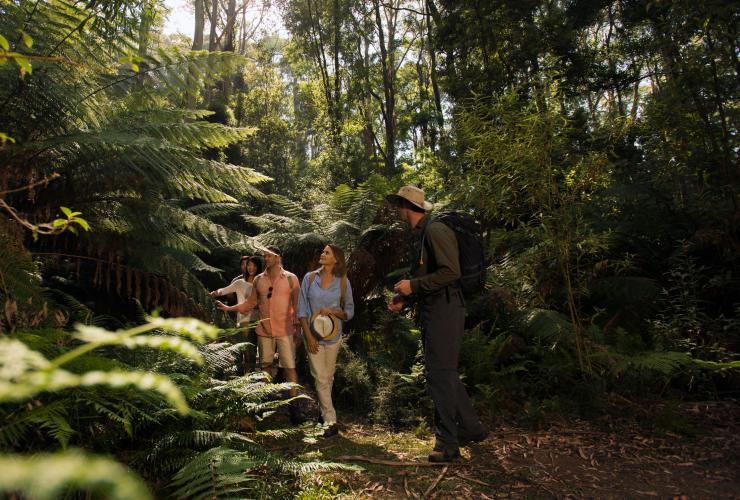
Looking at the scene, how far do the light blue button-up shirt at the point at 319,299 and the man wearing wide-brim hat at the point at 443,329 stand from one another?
1254mm

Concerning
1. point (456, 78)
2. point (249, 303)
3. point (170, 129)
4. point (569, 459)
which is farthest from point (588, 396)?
point (456, 78)

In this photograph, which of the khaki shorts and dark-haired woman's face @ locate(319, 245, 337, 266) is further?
the khaki shorts

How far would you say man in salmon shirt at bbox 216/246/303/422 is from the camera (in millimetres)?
5742

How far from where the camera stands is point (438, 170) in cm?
1028

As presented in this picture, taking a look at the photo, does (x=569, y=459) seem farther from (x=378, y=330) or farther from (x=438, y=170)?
(x=438, y=170)

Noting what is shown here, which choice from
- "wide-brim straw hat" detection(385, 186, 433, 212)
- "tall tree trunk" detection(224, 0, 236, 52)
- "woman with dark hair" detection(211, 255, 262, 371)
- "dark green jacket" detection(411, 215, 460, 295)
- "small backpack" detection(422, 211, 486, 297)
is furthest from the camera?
"tall tree trunk" detection(224, 0, 236, 52)

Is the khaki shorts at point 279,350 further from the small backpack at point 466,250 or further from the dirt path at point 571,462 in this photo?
the small backpack at point 466,250

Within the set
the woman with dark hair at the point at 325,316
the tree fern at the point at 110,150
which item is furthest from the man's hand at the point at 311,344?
the tree fern at the point at 110,150

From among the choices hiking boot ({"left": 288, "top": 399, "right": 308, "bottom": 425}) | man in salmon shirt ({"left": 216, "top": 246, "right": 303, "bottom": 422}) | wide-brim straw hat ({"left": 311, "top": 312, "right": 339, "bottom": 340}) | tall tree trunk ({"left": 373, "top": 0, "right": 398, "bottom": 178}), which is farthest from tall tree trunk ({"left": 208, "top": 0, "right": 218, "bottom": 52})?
hiking boot ({"left": 288, "top": 399, "right": 308, "bottom": 425})

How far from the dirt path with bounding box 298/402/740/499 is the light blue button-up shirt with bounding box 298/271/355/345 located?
1189 millimetres

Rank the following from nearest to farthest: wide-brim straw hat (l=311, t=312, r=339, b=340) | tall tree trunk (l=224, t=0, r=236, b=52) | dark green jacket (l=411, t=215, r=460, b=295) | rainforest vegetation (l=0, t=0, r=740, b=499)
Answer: rainforest vegetation (l=0, t=0, r=740, b=499) → dark green jacket (l=411, t=215, r=460, b=295) → wide-brim straw hat (l=311, t=312, r=339, b=340) → tall tree trunk (l=224, t=0, r=236, b=52)

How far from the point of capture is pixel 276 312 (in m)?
5.73

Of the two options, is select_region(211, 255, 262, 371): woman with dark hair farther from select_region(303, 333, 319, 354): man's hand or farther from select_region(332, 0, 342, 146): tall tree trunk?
select_region(332, 0, 342, 146): tall tree trunk

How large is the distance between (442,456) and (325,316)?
177cm
